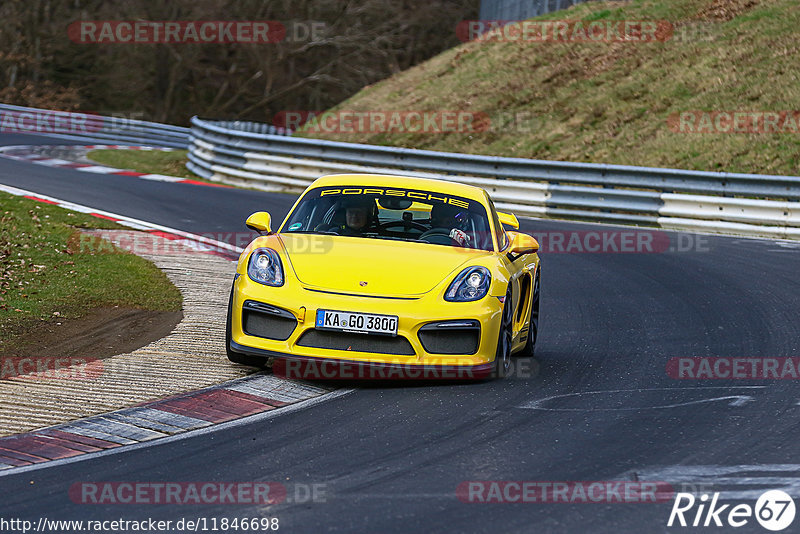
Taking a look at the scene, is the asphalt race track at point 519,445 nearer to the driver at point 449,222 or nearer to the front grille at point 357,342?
the front grille at point 357,342

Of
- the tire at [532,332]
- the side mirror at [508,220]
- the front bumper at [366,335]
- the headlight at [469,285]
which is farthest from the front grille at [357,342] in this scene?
the side mirror at [508,220]

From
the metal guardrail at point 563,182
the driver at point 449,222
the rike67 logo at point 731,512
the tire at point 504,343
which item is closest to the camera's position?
the rike67 logo at point 731,512

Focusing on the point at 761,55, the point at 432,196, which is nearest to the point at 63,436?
the point at 432,196

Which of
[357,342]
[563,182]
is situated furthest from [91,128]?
[357,342]

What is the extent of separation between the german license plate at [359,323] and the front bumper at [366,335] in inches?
1.3

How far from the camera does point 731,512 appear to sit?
16.2 feet

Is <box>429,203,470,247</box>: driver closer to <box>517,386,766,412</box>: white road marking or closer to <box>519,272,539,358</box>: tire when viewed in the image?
<box>519,272,539,358</box>: tire

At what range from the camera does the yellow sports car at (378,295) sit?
727 centimetres

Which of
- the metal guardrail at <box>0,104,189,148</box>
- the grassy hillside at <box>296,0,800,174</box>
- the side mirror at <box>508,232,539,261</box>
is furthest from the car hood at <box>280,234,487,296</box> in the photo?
the metal guardrail at <box>0,104,189,148</box>

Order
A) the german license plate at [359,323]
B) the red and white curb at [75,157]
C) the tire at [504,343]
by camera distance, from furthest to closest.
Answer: the red and white curb at [75,157]
the tire at [504,343]
the german license plate at [359,323]

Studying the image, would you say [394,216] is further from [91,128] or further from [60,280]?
[91,128]

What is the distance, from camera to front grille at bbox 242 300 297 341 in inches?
289

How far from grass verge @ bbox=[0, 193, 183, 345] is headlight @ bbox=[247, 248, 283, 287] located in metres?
2.25

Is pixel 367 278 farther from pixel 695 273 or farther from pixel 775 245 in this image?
pixel 775 245
